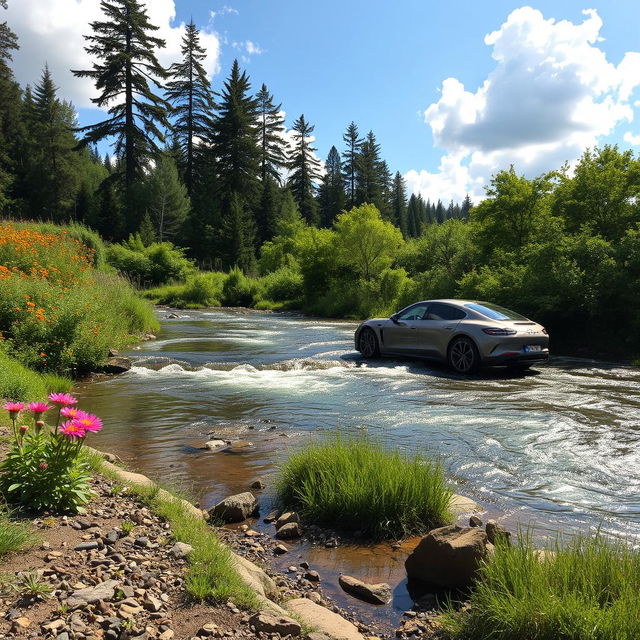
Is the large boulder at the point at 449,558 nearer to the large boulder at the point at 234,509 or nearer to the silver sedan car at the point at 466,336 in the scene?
the large boulder at the point at 234,509

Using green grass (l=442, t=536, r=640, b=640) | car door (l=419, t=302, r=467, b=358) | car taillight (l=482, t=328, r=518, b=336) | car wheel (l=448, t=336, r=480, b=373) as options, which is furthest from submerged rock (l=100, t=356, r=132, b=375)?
green grass (l=442, t=536, r=640, b=640)

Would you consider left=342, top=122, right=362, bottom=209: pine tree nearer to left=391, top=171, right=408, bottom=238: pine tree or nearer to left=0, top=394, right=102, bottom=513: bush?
left=391, top=171, right=408, bottom=238: pine tree

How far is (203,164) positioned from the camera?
6719cm

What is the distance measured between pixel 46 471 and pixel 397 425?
484cm

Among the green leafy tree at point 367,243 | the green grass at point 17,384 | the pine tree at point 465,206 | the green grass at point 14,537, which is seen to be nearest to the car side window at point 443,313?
the green grass at point 17,384

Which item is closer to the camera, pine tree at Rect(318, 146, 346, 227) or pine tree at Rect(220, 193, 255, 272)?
pine tree at Rect(220, 193, 255, 272)

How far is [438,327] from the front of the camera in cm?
1216

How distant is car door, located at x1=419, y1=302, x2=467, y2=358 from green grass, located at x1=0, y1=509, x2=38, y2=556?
31.9ft

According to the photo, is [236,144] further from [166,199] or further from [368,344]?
[368,344]

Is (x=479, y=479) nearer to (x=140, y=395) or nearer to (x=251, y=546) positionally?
(x=251, y=546)

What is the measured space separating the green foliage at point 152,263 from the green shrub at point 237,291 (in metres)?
5.24

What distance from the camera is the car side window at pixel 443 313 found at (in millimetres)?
11773

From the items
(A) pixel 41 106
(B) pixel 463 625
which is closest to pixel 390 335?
(B) pixel 463 625

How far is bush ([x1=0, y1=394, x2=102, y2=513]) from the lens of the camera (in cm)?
A: 362
